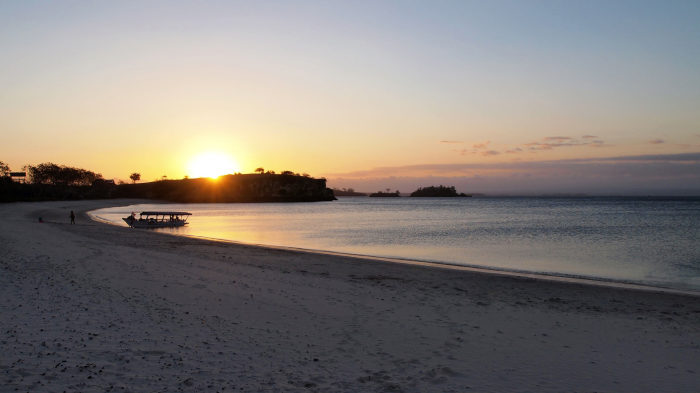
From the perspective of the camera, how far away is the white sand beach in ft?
22.5

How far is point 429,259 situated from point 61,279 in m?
18.7

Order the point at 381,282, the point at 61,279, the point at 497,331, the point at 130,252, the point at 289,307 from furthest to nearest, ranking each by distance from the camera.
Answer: the point at 130,252, the point at 381,282, the point at 61,279, the point at 289,307, the point at 497,331

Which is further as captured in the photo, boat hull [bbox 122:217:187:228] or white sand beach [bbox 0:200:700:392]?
boat hull [bbox 122:217:187:228]

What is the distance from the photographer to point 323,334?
30.5 feet

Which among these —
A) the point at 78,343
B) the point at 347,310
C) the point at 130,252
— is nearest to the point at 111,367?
the point at 78,343

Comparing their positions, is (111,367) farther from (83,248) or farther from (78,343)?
(83,248)

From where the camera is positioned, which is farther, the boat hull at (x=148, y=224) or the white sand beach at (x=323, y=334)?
the boat hull at (x=148, y=224)

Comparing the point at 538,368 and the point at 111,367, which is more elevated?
the point at 111,367

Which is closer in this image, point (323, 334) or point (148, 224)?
point (323, 334)

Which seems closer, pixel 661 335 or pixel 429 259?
pixel 661 335

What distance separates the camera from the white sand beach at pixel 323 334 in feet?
22.5

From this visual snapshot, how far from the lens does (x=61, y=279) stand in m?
13.0

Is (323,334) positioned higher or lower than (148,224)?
higher

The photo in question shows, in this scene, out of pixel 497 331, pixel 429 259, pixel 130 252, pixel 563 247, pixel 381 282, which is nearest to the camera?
pixel 497 331
